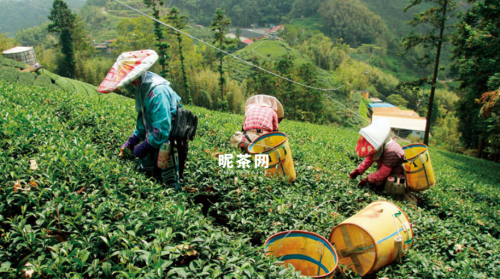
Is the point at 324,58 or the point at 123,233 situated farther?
the point at 324,58

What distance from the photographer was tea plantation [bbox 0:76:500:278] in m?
1.93

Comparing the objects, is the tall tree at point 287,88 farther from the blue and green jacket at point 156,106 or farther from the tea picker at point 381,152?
the blue and green jacket at point 156,106

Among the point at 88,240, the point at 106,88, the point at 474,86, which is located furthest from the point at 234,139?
the point at 474,86

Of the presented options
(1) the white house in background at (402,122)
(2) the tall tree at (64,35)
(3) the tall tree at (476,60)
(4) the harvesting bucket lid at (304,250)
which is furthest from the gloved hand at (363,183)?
(1) the white house in background at (402,122)

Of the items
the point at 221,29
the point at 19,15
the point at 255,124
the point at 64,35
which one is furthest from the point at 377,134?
the point at 19,15

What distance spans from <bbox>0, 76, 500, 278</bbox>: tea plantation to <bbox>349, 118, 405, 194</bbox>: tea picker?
31 cm

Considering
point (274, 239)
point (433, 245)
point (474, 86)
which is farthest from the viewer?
point (474, 86)

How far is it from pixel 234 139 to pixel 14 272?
11.9 ft

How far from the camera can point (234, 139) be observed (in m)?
5.15

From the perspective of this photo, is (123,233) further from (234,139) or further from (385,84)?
(385,84)

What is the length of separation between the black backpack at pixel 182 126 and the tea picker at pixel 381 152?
2803 millimetres

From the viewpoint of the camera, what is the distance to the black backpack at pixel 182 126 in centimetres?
316

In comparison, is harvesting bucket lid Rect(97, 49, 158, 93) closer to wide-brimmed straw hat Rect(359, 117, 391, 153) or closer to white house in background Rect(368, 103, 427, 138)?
wide-brimmed straw hat Rect(359, 117, 391, 153)

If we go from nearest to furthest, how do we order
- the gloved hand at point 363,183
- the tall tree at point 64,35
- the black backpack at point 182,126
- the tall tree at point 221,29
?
the black backpack at point 182,126, the gloved hand at point 363,183, the tall tree at point 221,29, the tall tree at point 64,35
